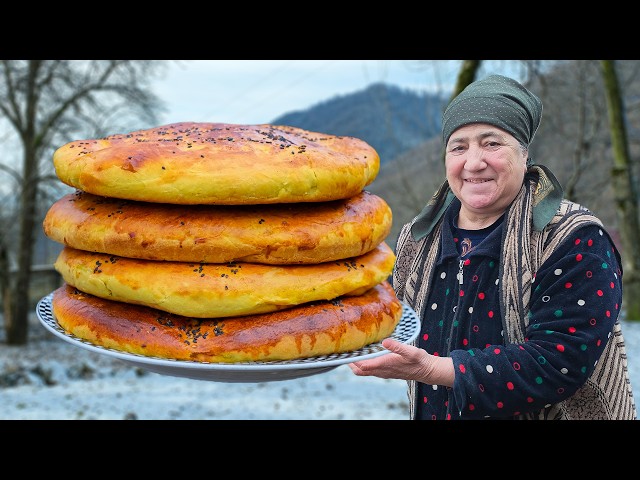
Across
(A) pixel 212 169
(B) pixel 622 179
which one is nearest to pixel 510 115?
(A) pixel 212 169

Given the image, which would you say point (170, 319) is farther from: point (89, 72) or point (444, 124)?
point (89, 72)

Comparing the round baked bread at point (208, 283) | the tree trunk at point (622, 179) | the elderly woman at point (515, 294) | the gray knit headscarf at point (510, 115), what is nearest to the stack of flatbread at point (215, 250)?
the round baked bread at point (208, 283)

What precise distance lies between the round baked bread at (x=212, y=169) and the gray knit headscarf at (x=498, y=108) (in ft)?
1.46

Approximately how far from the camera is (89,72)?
539 inches

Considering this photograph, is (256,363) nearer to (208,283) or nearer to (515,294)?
(208,283)

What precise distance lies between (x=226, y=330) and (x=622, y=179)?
1038 cm

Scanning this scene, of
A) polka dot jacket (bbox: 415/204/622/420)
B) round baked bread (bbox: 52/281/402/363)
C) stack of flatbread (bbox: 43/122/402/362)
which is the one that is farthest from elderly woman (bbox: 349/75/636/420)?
stack of flatbread (bbox: 43/122/402/362)

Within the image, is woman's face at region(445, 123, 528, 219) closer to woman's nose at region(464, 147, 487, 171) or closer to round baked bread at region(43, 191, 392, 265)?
woman's nose at region(464, 147, 487, 171)

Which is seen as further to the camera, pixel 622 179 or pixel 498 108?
pixel 622 179

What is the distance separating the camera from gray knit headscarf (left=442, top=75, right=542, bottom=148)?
2361 millimetres

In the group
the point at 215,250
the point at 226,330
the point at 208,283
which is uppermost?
the point at 215,250

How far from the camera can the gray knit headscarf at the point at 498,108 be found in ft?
7.75

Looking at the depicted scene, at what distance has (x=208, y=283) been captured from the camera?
2205mm

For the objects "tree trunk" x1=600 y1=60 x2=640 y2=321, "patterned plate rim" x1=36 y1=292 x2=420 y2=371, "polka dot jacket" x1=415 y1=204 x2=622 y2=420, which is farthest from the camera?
"tree trunk" x1=600 y1=60 x2=640 y2=321
